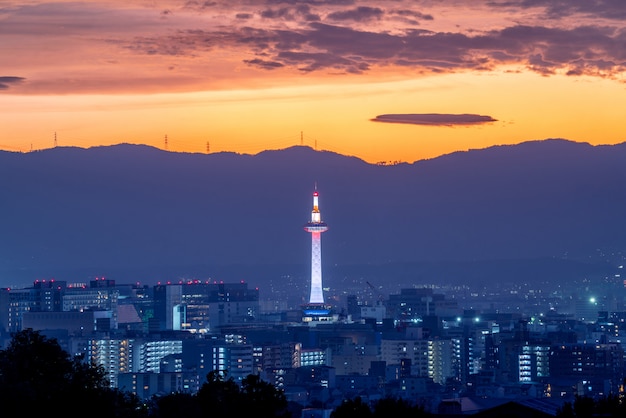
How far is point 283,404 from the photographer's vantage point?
39969 mm

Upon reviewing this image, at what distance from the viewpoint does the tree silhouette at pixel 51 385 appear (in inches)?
1328

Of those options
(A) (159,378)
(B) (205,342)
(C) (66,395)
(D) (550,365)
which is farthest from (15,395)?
(B) (205,342)

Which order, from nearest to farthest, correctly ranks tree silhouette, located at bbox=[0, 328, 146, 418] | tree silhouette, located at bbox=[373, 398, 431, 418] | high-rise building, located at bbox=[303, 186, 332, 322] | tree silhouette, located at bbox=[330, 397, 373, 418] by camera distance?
tree silhouette, located at bbox=[0, 328, 146, 418]
tree silhouette, located at bbox=[373, 398, 431, 418]
tree silhouette, located at bbox=[330, 397, 373, 418]
high-rise building, located at bbox=[303, 186, 332, 322]

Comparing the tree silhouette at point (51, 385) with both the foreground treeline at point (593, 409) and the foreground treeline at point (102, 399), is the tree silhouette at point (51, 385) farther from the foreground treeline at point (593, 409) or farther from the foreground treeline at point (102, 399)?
the foreground treeline at point (593, 409)

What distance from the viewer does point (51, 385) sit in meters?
38.5

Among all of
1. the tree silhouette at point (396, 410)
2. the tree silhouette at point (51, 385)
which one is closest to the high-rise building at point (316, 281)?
the tree silhouette at point (51, 385)

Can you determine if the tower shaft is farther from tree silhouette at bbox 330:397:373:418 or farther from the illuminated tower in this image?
tree silhouette at bbox 330:397:373:418

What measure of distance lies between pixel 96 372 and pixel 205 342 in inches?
3423

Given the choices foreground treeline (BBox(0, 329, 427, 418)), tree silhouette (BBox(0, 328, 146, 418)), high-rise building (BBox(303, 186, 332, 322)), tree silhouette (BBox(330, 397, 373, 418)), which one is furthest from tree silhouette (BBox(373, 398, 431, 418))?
high-rise building (BBox(303, 186, 332, 322))

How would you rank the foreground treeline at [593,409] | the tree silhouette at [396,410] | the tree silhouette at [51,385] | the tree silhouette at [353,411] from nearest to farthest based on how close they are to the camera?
the tree silhouette at [51,385]
the foreground treeline at [593,409]
the tree silhouette at [396,410]
the tree silhouette at [353,411]

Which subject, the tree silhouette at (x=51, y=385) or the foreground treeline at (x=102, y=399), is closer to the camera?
the tree silhouette at (x=51, y=385)

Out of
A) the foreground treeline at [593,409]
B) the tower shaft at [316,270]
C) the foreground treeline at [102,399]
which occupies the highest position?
the tower shaft at [316,270]

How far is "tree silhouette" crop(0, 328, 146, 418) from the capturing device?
33.7 metres

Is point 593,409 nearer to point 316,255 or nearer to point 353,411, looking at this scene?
point 353,411
